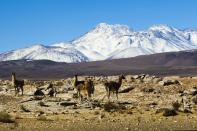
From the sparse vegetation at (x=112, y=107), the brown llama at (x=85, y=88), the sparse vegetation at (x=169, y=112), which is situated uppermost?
the brown llama at (x=85, y=88)

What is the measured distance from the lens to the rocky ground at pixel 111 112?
28.9 m

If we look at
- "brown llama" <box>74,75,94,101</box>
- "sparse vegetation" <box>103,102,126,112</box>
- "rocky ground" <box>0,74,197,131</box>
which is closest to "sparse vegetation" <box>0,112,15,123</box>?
"rocky ground" <box>0,74,197,131</box>

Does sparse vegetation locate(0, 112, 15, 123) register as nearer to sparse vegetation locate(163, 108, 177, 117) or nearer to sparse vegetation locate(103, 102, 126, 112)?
sparse vegetation locate(103, 102, 126, 112)

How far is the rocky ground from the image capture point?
28870 mm

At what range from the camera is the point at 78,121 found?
3092cm

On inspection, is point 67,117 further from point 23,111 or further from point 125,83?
point 125,83

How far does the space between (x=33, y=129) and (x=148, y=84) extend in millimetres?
26982

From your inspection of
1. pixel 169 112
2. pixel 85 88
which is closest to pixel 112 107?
pixel 169 112

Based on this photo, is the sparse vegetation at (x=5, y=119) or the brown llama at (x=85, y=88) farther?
the brown llama at (x=85, y=88)

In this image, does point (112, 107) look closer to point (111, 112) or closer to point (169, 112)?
point (111, 112)

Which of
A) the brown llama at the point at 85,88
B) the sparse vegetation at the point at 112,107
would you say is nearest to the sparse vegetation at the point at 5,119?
the sparse vegetation at the point at 112,107

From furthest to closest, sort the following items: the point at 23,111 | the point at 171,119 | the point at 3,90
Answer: the point at 3,90
the point at 23,111
the point at 171,119

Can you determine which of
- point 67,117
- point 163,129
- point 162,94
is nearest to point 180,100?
point 162,94

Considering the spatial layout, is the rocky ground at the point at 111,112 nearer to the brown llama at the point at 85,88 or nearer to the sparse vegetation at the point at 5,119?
the sparse vegetation at the point at 5,119
